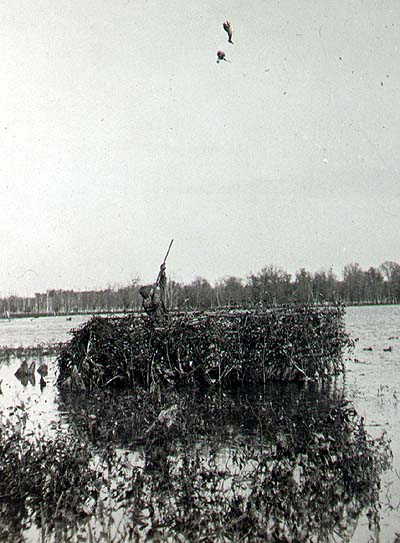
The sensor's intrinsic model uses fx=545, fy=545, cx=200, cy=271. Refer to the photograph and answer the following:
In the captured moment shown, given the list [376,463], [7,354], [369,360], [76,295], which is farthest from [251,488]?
[76,295]

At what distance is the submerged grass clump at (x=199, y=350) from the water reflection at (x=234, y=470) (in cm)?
354

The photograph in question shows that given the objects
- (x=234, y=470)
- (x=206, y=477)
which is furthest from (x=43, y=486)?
(x=234, y=470)

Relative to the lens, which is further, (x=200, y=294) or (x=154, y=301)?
(x=200, y=294)

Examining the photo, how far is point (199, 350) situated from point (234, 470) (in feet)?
27.1

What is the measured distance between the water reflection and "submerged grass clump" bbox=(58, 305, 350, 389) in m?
3.54

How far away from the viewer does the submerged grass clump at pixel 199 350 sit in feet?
53.5

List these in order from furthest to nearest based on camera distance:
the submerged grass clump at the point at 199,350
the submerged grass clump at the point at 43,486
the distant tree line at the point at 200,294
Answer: the distant tree line at the point at 200,294 → the submerged grass clump at the point at 199,350 → the submerged grass clump at the point at 43,486

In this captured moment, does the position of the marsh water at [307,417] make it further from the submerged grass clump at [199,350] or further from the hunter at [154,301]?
the hunter at [154,301]

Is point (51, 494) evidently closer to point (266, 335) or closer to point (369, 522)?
point (369, 522)

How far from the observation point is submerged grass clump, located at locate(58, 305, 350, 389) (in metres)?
16.3

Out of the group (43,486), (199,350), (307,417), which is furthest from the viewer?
(199,350)

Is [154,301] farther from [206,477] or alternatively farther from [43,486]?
[43,486]

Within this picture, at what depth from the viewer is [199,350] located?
53.7 feet

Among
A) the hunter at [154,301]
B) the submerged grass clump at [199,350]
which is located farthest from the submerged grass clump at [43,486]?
the hunter at [154,301]
